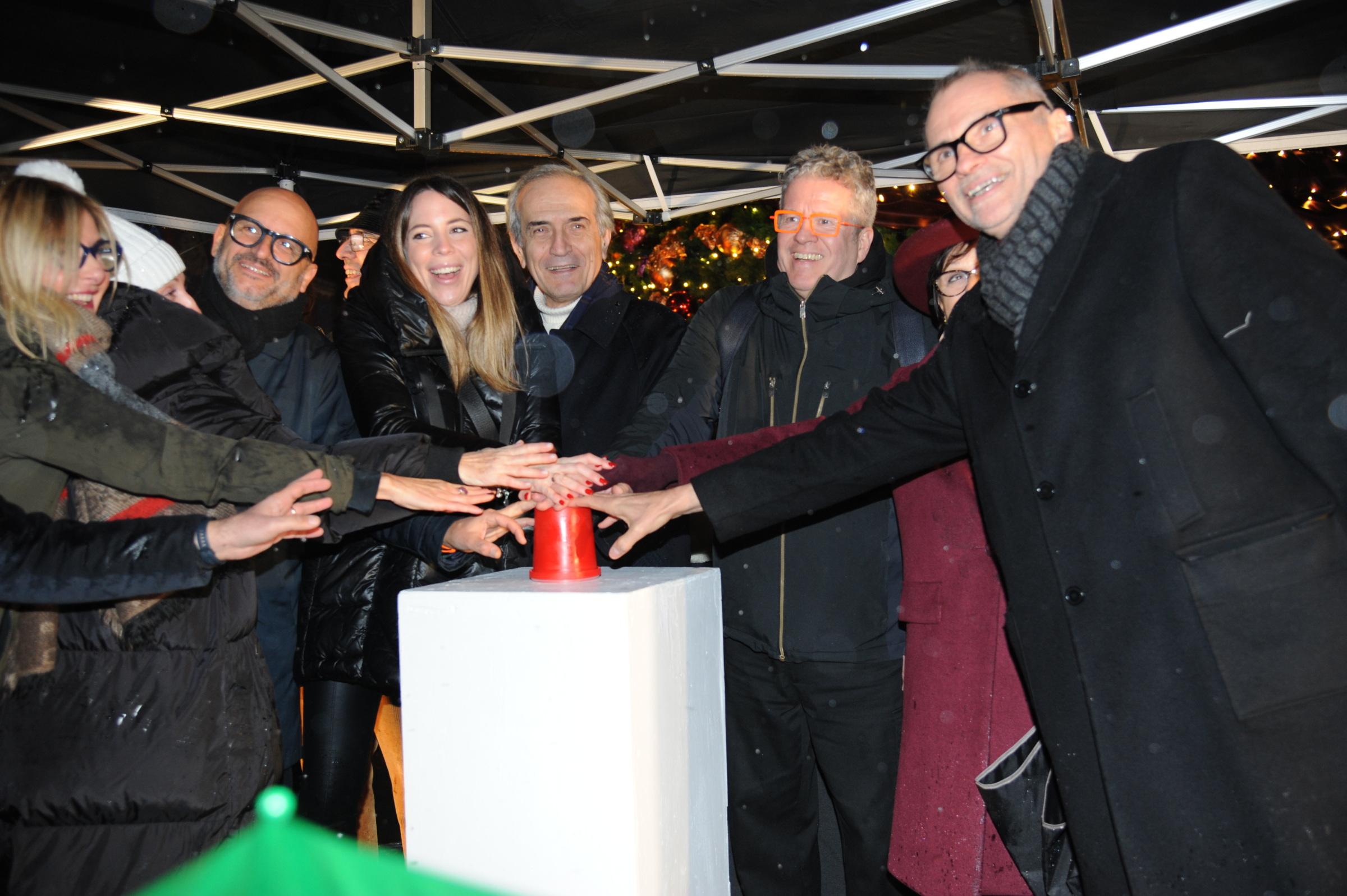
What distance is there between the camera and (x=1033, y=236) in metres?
1.79

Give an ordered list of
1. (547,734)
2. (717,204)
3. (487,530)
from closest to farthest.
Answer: (547,734)
(487,530)
(717,204)

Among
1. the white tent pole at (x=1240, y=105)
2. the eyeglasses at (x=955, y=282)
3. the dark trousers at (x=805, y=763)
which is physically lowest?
the dark trousers at (x=805, y=763)

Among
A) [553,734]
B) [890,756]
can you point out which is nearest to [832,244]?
[890,756]

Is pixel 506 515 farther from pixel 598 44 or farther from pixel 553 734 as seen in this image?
pixel 598 44

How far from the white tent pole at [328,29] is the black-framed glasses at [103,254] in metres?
3.21

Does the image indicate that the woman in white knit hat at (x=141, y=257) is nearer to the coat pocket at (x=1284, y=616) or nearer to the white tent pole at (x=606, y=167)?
the coat pocket at (x=1284, y=616)

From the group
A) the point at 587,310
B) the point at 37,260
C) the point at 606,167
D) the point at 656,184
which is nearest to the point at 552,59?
the point at 606,167

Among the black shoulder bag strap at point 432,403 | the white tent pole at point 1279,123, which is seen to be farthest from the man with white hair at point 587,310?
the white tent pole at point 1279,123

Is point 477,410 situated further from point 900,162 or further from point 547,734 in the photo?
point 900,162

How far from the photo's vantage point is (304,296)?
9.36 ft

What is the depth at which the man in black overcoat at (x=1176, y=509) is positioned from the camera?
1463 mm

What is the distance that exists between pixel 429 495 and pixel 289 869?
5.81 ft

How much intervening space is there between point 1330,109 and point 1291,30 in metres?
0.86

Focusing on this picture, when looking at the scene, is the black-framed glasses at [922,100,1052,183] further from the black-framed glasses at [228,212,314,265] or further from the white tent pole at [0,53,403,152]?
the white tent pole at [0,53,403,152]
